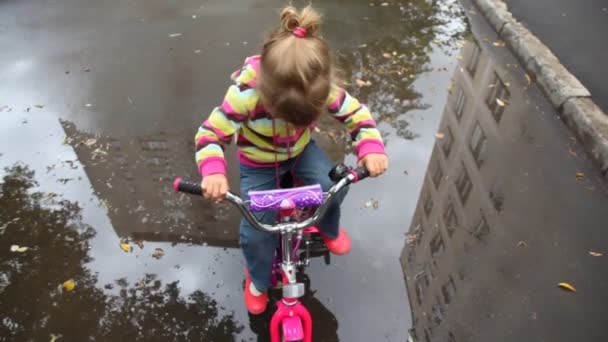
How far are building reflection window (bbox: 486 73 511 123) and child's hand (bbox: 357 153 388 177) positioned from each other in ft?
8.39

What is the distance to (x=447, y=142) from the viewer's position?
3898 mm

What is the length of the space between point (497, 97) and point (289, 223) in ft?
11.2

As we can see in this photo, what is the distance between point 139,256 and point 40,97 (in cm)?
251

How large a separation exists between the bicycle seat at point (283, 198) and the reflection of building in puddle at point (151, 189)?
1432 mm

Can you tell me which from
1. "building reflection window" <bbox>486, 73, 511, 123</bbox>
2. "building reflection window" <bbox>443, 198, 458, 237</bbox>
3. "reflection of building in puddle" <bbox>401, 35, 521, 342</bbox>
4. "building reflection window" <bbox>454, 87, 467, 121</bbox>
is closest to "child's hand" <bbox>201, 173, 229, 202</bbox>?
"reflection of building in puddle" <bbox>401, 35, 521, 342</bbox>

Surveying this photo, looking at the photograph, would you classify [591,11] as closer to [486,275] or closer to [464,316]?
[486,275]

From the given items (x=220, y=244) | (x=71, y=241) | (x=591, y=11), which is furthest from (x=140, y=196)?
(x=591, y=11)

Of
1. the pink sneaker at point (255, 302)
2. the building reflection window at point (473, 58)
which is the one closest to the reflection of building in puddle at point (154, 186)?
the pink sneaker at point (255, 302)

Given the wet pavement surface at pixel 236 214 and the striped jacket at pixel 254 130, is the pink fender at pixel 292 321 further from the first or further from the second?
the striped jacket at pixel 254 130

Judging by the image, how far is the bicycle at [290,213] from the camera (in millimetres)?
1668

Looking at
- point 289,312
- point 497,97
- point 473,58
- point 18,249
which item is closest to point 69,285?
point 18,249

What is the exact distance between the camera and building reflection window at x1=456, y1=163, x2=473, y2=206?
336 cm

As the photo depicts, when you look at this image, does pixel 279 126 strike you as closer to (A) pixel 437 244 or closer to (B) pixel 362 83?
(A) pixel 437 244

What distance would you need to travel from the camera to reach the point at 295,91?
1650 mm
